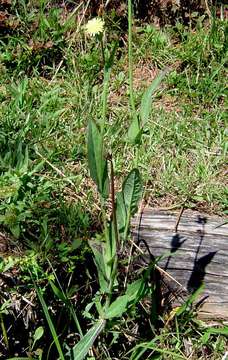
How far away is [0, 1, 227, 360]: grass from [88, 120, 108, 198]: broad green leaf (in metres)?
0.17

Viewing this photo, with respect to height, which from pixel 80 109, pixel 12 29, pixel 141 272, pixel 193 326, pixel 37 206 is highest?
pixel 12 29

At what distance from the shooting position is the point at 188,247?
303cm

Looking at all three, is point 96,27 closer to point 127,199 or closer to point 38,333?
point 127,199

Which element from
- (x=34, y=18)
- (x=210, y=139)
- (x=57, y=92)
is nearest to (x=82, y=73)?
(x=57, y=92)

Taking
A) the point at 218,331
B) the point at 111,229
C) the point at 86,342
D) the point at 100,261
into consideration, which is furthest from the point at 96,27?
the point at 218,331

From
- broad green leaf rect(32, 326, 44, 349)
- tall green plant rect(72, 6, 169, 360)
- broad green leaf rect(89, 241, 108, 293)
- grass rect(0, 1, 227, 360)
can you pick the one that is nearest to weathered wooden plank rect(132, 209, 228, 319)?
grass rect(0, 1, 227, 360)

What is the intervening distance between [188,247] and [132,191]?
2.10 feet

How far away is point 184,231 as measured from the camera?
9.96ft

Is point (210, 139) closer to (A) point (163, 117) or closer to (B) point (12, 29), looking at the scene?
(A) point (163, 117)

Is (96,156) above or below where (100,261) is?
above

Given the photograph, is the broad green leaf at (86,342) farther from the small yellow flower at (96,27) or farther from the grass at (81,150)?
the small yellow flower at (96,27)

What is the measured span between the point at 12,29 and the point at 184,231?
161 cm

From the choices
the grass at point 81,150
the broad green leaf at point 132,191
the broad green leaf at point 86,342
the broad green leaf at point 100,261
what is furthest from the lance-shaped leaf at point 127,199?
the broad green leaf at point 86,342

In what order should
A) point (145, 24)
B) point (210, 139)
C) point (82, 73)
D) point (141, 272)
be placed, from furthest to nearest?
point (145, 24) → point (82, 73) → point (210, 139) → point (141, 272)
